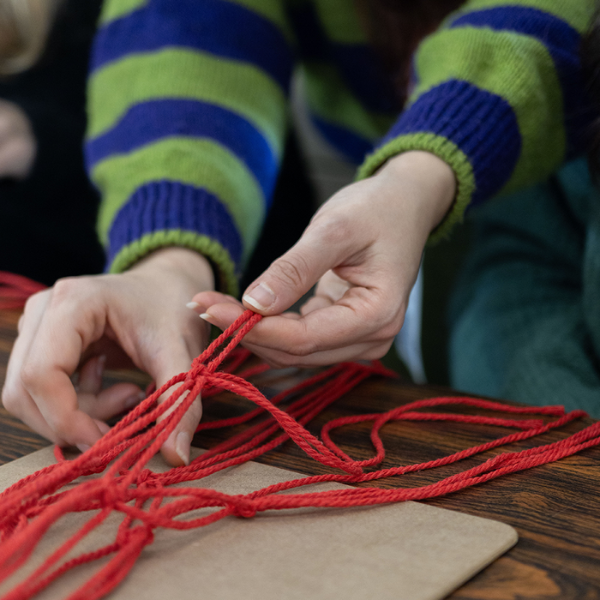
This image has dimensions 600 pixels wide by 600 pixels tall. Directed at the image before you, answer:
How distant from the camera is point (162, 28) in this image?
78 cm

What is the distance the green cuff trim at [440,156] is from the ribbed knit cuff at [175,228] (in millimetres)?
172

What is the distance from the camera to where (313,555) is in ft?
1.05

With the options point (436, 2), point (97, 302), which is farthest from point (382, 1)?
point (97, 302)

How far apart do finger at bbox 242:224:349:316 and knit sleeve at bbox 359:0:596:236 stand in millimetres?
168

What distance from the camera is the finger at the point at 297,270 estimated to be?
43 centimetres

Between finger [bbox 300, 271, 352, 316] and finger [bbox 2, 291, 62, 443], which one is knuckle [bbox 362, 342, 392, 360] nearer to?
finger [bbox 300, 271, 352, 316]

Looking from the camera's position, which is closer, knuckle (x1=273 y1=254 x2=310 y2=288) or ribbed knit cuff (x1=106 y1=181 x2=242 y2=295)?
knuckle (x1=273 y1=254 x2=310 y2=288)

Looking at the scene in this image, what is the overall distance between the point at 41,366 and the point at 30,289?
28 centimetres

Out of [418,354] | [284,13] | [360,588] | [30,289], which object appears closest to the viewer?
[360,588]

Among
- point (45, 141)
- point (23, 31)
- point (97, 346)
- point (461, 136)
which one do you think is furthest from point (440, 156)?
point (23, 31)

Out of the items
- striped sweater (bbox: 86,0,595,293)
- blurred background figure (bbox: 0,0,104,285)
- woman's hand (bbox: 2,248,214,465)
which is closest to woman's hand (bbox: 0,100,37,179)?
blurred background figure (bbox: 0,0,104,285)

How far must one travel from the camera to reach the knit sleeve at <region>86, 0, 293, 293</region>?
0.63 meters

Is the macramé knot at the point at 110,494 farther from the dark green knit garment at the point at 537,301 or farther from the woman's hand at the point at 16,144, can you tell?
the woman's hand at the point at 16,144

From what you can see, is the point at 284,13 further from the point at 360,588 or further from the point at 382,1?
the point at 360,588
